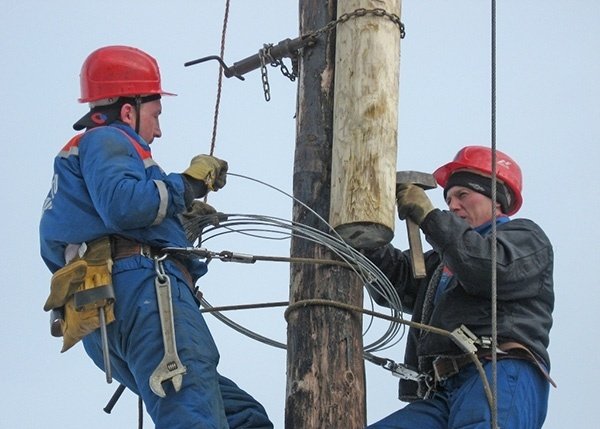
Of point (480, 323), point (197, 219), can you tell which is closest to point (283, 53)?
point (197, 219)

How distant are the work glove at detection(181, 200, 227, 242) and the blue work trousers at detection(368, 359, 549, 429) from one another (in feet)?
3.87

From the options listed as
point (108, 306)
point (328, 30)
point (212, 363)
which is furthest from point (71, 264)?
point (328, 30)

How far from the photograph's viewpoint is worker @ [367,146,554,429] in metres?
6.49

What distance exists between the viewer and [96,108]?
6.46 metres

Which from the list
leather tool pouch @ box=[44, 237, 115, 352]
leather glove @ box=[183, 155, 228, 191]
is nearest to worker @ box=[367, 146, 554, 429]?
leather glove @ box=[183, 155, 228, 191]

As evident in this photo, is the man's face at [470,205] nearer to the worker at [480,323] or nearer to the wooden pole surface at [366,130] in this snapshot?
the worker at [480,323]

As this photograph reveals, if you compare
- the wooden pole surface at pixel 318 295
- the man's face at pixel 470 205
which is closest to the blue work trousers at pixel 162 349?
the wooden pole surface at pixel 318 295

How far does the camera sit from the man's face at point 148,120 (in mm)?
6430

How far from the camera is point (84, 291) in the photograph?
19.3ft

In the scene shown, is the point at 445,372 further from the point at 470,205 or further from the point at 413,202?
the point at 470,205

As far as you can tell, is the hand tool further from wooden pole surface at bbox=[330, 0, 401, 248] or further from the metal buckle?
the metal buckle

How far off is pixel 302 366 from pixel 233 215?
0.88 meters

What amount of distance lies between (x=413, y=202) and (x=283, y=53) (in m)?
0.93

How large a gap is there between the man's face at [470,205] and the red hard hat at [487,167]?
116 mm
